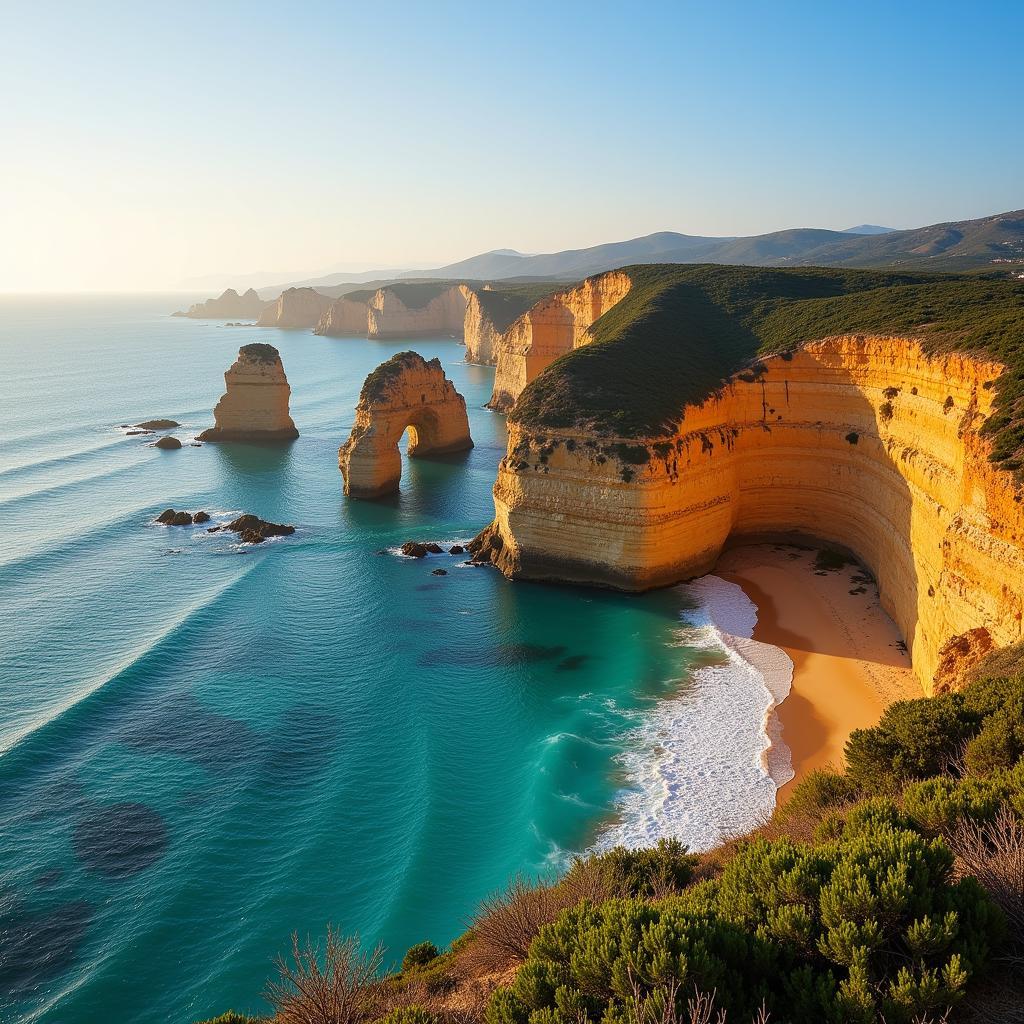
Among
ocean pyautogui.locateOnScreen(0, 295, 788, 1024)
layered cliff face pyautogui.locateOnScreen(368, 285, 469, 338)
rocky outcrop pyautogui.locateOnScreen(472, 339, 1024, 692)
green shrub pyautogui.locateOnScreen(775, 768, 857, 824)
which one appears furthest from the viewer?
layered cliff face pyautogui.locateOnScreen(368, 285, 469, 338)

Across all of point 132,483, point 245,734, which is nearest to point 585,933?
point 245,734

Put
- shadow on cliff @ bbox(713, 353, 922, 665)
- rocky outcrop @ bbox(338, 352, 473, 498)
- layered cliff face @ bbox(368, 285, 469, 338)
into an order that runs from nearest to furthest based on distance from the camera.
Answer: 1. shadow on cliff @ bbox(713, 353, 922, 665)
2. rocky outcrop @ bbox(338, 352, 473, 498)
3. layered cliff face @ bbox(368, 285, 469, 338)

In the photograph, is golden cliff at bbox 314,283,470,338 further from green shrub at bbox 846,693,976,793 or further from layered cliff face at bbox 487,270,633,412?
green shrub at bbox 846,693,976,793

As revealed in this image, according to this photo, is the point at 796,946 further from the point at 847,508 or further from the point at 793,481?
the point at 793,481

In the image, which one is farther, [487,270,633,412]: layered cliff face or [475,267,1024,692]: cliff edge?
[487,270,633,412]: layered cliff face

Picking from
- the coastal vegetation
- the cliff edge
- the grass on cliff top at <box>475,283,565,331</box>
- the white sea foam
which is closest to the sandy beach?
the white sea foam
